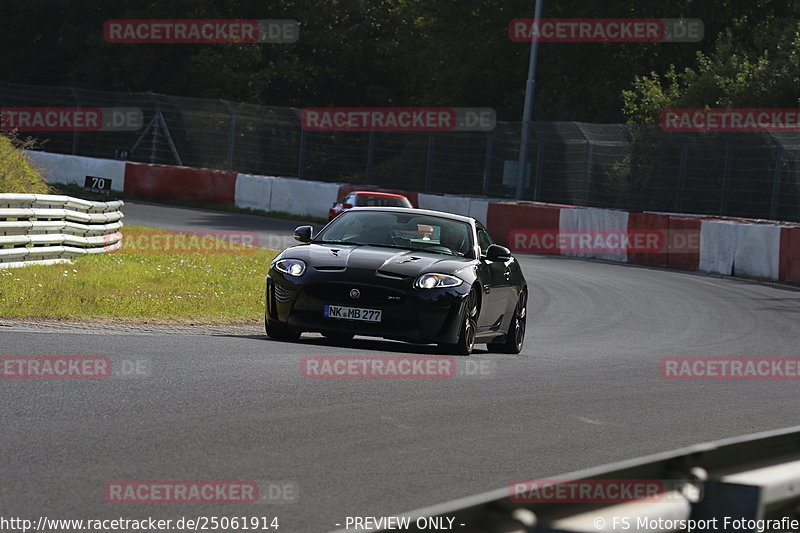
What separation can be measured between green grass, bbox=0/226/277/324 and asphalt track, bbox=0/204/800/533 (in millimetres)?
1637

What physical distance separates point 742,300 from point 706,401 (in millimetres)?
11183

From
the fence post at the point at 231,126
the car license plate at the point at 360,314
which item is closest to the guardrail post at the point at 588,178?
the fence post at the point at 231,126

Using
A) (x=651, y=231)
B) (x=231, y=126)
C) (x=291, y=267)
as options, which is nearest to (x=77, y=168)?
(x=231, y=126)

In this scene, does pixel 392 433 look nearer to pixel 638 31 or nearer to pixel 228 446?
pixel 228 446

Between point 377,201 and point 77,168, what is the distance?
40.6ft

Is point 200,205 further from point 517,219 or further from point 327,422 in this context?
point 327,422

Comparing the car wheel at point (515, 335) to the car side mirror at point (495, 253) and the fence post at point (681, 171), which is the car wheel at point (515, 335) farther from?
the fence post at point (681, 171)

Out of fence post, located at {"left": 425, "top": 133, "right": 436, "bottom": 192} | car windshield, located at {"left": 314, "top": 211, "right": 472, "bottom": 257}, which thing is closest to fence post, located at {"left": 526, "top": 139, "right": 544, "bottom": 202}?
fence post, located at {"left": 425, "top": 133, "right": 436, "bottom": 192}

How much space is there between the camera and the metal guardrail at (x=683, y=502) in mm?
3139

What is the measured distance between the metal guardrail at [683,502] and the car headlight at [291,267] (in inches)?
287

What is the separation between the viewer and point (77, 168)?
36.9m

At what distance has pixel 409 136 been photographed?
1459 inches

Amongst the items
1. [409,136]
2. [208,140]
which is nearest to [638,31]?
[409,136]

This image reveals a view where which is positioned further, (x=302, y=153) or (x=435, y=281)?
(x=302, y=153)
